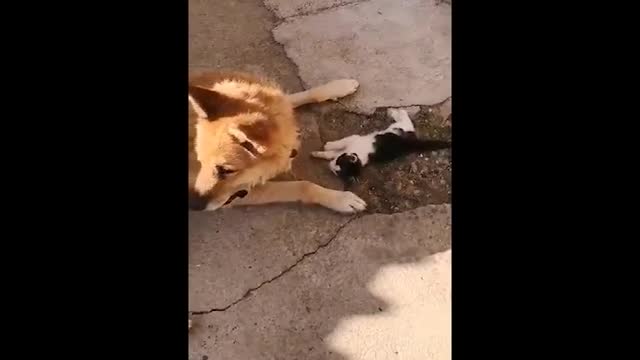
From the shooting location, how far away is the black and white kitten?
235 centimetres

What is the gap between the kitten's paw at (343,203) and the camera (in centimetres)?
227

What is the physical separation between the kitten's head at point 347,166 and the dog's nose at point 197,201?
487mm

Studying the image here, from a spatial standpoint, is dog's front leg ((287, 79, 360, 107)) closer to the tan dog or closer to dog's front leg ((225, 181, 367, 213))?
the tan dog

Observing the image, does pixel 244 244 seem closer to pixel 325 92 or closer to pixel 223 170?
pixel 223 170

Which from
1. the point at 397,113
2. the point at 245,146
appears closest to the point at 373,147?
the point at 397,113

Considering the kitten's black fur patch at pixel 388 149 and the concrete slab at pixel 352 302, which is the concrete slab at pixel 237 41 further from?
the concrete slab at pixel 352 302

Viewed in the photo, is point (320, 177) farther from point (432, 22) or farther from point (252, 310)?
point (432, 22)

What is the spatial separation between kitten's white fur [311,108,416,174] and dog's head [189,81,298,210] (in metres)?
0.20

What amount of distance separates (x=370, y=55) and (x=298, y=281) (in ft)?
3.30

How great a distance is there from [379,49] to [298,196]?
76cm

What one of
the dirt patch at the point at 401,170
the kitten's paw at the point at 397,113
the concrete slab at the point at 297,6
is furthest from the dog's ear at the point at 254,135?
the concrete slab at the point at 297,6

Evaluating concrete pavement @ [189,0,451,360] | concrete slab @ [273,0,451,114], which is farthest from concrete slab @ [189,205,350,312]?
concrete slab @ [273,0,451,114]

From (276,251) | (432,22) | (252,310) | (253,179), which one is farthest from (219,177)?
(432,22)

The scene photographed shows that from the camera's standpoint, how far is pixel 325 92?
246 centimetres
